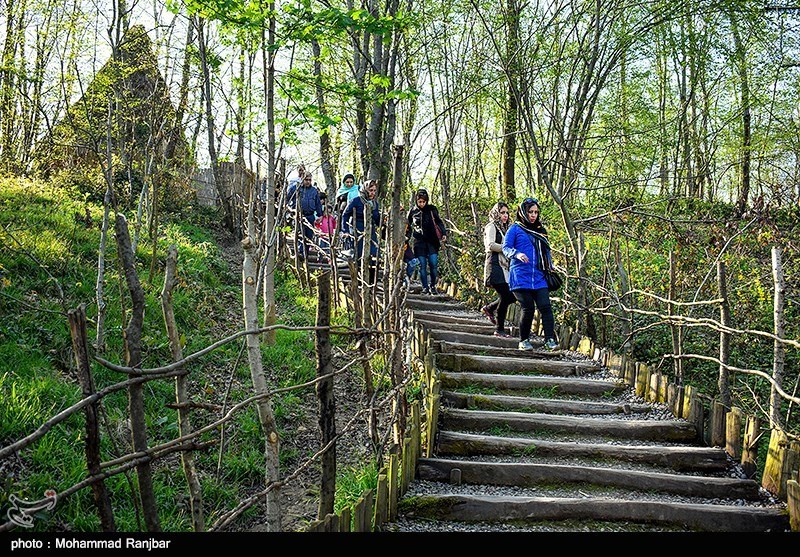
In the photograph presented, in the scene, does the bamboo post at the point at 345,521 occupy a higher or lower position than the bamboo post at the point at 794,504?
higher

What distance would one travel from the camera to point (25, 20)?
385 inches

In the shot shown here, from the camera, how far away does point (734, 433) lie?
4770 millimetres

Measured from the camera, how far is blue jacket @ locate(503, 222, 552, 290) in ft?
21.9

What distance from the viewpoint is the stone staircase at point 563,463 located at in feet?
13.5

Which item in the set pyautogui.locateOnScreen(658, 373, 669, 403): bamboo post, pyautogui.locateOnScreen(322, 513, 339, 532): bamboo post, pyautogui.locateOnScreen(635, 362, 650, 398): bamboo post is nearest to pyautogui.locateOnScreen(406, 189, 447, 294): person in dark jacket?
pyautogui.locateOnScreen(635, 362, 650, 398): bamboo post

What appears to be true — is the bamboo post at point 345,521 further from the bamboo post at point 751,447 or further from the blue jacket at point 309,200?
the blue jacket at point 309,200

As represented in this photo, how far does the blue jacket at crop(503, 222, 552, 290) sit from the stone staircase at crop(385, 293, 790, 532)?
83cm

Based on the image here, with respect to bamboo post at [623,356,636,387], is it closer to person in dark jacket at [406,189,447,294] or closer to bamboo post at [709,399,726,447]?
bamboo post at [709,399,726,447]

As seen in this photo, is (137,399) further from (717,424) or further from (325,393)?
(717,424)

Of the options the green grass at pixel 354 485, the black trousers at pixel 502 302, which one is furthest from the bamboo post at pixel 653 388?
the green grass at pixel 354 485

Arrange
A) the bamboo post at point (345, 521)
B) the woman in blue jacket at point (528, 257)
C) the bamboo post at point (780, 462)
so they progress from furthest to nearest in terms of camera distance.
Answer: the woman in blue jacket at point (528, 257), the bamboo post at point (780, 462), the bamboo post at point (345, 521)

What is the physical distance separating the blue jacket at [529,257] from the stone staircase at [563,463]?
83 cm
